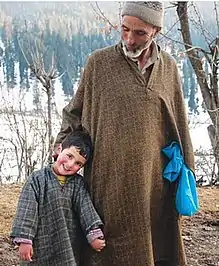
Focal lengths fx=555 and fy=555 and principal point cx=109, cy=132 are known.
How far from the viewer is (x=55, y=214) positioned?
7.72ft

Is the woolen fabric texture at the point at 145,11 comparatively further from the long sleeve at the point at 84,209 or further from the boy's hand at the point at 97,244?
the boy's hand at the point at 97,244

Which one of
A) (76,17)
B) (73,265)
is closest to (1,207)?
(73,265)

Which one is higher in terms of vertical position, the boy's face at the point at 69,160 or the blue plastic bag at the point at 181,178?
the boy's face at the point at 69,160

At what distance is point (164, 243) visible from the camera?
258 cm

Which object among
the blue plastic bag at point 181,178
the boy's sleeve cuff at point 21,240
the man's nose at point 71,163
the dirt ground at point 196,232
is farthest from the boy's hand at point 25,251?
the dirt ground at point 196,232

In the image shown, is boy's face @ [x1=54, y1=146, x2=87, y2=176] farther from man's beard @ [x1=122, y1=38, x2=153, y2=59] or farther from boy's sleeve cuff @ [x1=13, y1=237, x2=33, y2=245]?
man's beard @ [x1=122, y1=38, x2=153, y2=59]

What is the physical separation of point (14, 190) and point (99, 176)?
2.71 meters

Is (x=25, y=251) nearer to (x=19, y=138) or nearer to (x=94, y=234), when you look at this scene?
(x=94, y=234)

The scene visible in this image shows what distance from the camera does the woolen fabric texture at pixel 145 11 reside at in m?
2.20

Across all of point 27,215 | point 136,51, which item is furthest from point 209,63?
point 27,215

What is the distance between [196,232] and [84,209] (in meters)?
1.82

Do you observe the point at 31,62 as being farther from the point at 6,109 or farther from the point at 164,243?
the point at 164,243

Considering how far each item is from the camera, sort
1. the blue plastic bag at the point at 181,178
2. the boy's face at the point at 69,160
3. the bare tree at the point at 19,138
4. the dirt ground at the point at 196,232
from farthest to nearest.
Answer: the bare tree at the point at 19,138 < the dirt ground at the point at 196,232 < the blue plastic bag at the point at 181,178 < the boy's face at the point at 69,160

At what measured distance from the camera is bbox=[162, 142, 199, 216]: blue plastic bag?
2424mm
